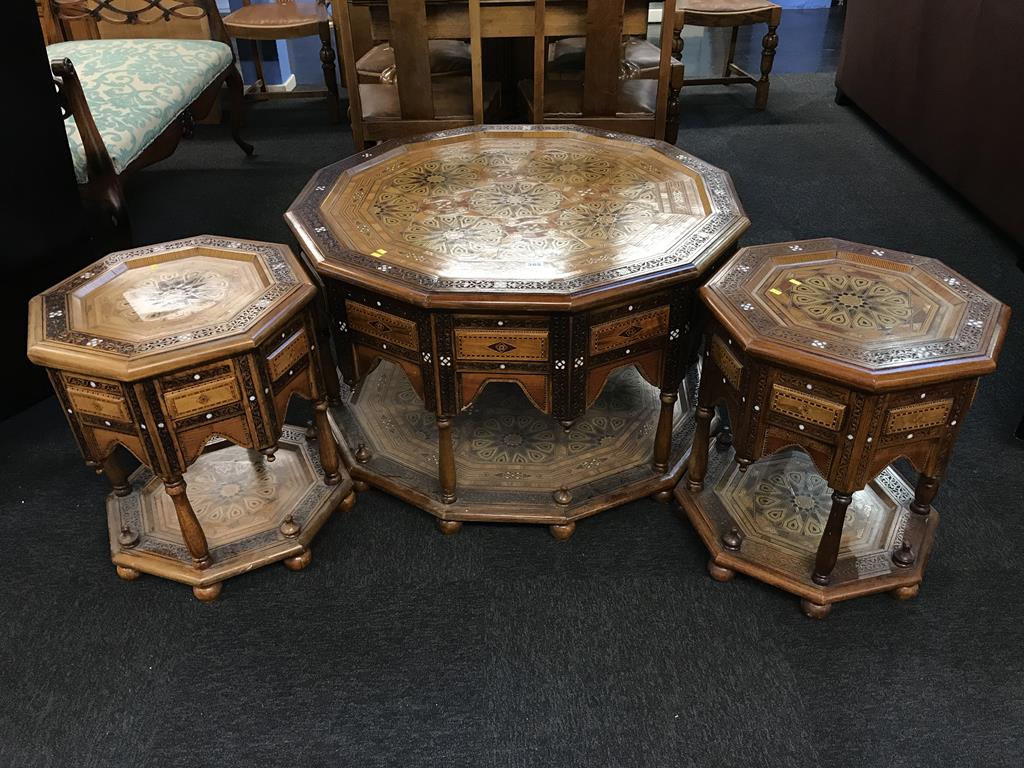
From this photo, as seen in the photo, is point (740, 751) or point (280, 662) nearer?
point (740, 751)

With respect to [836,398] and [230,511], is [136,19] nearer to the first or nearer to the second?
[230,511]

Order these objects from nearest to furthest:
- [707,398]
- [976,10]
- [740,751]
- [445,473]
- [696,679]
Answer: [740,751], [696,679], [707,398], [445,473], [976,10]

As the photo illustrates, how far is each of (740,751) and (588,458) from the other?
2.70 ft

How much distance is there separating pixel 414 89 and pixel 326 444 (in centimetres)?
132

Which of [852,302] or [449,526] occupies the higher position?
[852,302]

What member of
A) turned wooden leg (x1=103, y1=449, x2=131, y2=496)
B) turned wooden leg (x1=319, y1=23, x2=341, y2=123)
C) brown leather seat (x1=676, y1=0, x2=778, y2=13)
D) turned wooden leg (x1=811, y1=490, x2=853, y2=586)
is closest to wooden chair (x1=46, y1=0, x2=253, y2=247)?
turned wooden leg (x1=319, y1=23, x2=341, y2=123)

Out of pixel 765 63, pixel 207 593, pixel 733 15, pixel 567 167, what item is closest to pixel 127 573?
pixel 207 593

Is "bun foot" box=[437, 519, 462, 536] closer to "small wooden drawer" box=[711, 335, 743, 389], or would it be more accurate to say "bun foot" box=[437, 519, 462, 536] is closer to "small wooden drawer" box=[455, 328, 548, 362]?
"small wooden drawer" box=[455, 328, 548, 362]

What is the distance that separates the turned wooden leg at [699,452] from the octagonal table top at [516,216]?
0.34 meters

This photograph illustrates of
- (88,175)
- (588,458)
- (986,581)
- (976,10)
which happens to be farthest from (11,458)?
(976,10)

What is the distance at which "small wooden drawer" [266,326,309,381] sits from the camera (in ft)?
5.44

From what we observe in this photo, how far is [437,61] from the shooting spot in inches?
125

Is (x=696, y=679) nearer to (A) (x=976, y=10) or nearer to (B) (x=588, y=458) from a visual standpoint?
(B) (x=588, y=458)

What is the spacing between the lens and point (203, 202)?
12.4 feet
